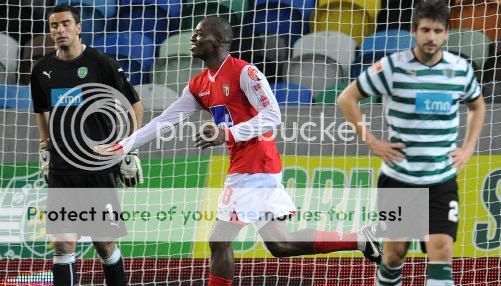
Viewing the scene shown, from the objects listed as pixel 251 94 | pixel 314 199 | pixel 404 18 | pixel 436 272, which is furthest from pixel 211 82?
pixel 404 18

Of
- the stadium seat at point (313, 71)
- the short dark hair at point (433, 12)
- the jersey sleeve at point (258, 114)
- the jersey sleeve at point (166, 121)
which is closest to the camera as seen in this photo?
the short dark hair at point (433, 12)

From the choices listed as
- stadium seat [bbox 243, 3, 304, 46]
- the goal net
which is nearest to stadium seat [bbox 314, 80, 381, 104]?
the goal net

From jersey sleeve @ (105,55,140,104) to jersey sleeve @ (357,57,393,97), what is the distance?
5.69 ft

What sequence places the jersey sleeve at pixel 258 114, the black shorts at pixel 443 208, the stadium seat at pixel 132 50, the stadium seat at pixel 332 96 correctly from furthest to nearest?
the stadium seat at pixel 132 50, the stadium seat at pixel 332 96, the jersey sleeve at pixel 258 114, the black shorts at pixel 443 208

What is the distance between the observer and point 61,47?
238 inches

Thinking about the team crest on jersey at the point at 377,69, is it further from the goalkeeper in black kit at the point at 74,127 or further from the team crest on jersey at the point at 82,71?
the team crest on jersey at the point at 82,71

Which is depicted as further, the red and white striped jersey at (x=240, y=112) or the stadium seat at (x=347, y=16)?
the stadium seat at (x=347, y=16)

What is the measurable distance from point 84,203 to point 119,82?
76cm

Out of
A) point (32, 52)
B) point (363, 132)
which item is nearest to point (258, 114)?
point (363, 132)

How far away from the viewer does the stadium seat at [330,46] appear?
8453mm

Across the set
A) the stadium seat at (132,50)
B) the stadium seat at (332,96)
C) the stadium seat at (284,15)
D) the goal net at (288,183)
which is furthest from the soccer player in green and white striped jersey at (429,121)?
A: the stadium seat at (132,50)

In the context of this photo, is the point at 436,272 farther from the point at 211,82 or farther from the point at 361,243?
the point at 211,82

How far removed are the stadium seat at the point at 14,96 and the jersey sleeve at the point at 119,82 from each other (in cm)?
250

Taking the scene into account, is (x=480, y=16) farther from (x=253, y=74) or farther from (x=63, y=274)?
(x=63, y=274)
